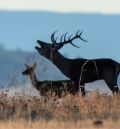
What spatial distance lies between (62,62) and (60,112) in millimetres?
5702

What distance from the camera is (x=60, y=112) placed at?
1516 cm

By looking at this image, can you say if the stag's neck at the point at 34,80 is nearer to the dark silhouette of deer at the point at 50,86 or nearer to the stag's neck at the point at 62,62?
the dark silhouette of deer at the point at 50,86

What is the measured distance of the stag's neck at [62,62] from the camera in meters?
20.6

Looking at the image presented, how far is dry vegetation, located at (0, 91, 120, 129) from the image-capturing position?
1400 centimetres

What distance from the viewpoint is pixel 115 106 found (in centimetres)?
1551

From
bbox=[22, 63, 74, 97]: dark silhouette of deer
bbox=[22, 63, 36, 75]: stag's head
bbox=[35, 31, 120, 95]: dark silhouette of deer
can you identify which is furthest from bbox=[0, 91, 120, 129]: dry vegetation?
bbox=[22, 63, 36, 75]: stag's head

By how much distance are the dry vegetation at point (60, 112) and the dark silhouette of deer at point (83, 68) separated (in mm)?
3246

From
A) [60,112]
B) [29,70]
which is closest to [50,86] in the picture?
[29,70]

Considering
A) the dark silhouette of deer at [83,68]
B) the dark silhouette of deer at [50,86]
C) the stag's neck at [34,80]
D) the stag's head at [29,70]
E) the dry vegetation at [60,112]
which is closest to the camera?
the dry vegetation at [60,112]

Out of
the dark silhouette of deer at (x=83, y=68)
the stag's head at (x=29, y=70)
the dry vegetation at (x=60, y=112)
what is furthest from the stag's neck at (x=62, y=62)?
the dry vegetation at (x=60, y=112)

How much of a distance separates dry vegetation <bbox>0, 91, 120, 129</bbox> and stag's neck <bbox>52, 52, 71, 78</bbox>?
3.76 metres

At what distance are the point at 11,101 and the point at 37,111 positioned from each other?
1054 mm

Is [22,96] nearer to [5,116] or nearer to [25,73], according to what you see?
[5,116]

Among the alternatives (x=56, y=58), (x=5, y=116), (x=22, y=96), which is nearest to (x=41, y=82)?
(x=56, y=58)
